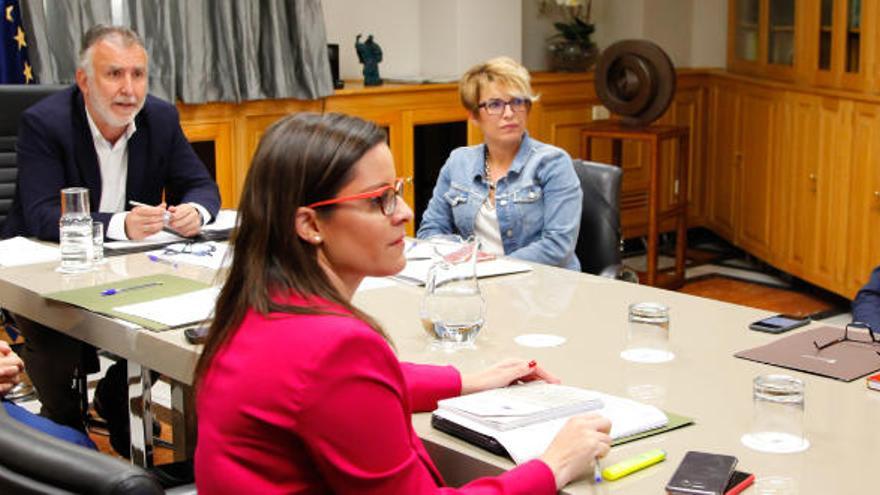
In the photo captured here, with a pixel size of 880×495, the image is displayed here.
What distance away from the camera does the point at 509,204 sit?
3316 millimetres

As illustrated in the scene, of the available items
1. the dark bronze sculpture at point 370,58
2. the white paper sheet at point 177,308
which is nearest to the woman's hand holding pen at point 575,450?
the white paper sheet at point 177,308

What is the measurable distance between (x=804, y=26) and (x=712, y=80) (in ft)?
3.64

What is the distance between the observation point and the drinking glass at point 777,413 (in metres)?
1.68

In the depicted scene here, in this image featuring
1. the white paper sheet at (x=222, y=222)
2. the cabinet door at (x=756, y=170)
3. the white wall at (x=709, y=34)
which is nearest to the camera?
the white paper sheet at (x=222, y=222)

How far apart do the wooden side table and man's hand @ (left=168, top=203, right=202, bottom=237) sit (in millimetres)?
3015

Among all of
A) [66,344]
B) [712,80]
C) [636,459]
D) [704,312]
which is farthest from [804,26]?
[636,459]

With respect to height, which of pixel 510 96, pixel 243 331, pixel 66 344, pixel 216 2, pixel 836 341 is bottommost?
pixel 66 344

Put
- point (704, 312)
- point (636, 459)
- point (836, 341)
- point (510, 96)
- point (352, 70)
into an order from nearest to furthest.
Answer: point (636, 459), point (836, 341), point (704, 312), point (510, 96), point (352, 70)

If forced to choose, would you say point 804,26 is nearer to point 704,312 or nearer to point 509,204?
point 509,204

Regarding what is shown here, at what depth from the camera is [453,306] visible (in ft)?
7.20

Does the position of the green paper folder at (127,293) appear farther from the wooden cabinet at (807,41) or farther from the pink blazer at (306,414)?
the wooden cabinet at (807,41)

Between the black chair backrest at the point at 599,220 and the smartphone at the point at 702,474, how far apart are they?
69.3 inches

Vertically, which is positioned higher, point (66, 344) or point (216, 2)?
point (216, 2)

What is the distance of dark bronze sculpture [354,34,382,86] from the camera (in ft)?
17.9
